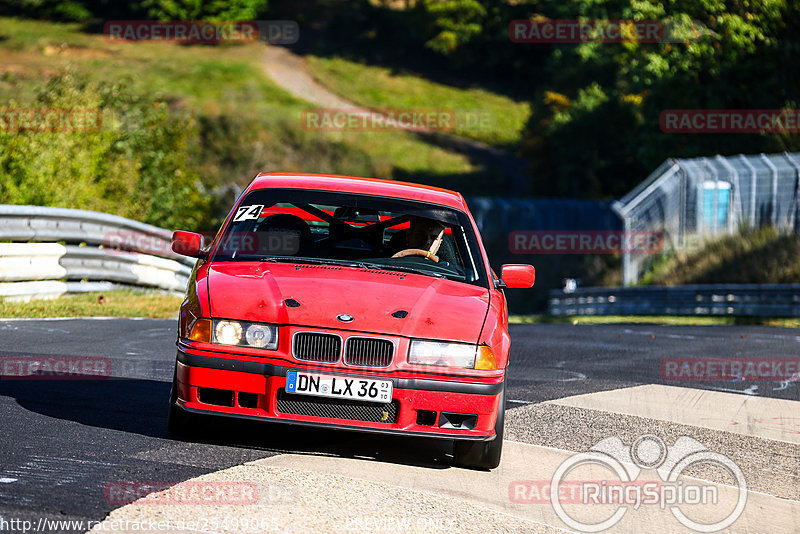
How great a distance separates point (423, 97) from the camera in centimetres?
8550

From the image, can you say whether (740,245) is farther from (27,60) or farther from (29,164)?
(27,60)

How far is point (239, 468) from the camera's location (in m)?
5.83

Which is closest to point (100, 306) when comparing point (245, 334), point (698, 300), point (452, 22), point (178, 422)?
point (178, 422)

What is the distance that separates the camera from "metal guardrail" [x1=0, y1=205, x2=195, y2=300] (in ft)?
45.6

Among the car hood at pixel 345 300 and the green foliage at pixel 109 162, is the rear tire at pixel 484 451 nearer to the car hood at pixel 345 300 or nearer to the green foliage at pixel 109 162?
the car hood at pixel 345 300

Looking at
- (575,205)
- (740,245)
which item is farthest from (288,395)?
(575,205)

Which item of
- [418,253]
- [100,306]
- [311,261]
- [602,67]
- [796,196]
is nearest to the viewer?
[311,261]

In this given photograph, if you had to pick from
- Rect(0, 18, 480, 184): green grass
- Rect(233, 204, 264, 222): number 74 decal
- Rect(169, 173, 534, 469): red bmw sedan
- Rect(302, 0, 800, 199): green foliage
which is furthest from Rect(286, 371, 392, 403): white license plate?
Rect(0, 18, 480, 184): green grass

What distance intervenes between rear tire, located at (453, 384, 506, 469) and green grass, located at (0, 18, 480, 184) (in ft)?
160

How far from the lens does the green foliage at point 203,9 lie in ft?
291

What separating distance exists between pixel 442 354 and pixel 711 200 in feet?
84.1

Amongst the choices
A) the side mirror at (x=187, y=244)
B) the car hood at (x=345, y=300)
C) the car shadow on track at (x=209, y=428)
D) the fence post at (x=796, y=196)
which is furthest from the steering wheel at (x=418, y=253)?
the fence post at (x=796, y=196)

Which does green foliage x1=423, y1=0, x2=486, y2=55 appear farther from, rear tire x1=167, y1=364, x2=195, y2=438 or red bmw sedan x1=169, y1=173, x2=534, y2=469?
rear tire x1=167, y1=364, x2=195, y2=438

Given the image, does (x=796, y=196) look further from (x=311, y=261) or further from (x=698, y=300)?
(x=311, y=261)
